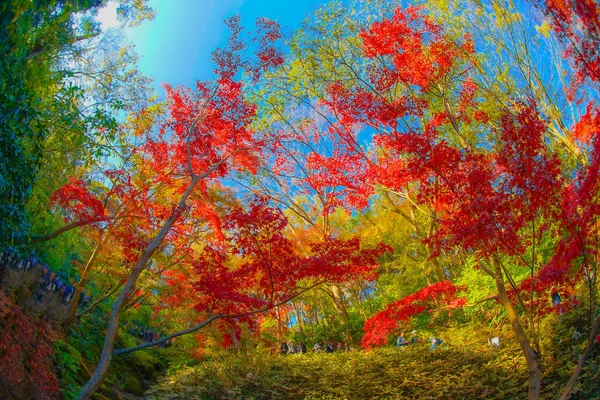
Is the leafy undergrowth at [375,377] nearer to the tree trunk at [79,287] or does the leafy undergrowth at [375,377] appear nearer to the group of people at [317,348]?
the tree trunk at [79,287]

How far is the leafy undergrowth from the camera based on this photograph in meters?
7.26

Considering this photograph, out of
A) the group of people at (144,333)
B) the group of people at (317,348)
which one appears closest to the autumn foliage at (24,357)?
the group of people at (317,348)

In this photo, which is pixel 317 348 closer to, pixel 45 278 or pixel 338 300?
pixel 338 300

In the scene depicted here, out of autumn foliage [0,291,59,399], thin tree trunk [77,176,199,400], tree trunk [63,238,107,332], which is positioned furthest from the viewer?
tree trunk [63,238,107,332]

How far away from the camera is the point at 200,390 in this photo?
848 cm

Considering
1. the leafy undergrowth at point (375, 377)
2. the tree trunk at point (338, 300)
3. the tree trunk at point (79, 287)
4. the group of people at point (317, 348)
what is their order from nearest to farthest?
the leafy undergrowth at point (375, 377) → the tree trunk at point (79, 287) → the group of people at point (317, 348) → the tree trunk at point (338, 300)

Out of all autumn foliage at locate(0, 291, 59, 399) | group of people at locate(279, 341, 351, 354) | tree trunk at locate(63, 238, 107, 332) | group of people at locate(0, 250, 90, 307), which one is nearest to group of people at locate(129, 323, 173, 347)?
group of people at locate(279, 341, 351, 354)

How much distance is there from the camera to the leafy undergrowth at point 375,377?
23.8 feet

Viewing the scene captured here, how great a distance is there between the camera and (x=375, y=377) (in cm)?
870

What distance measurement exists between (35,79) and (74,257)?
1044 cm

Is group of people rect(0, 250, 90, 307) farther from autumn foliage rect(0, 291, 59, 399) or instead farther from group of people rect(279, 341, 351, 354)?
group of people rect(279, 341, 351, 354)

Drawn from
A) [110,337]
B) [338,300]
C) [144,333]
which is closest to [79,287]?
[110,337]

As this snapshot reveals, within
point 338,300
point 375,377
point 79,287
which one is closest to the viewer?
point 375,377

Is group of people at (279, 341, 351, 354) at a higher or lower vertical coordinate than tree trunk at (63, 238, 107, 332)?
lower
